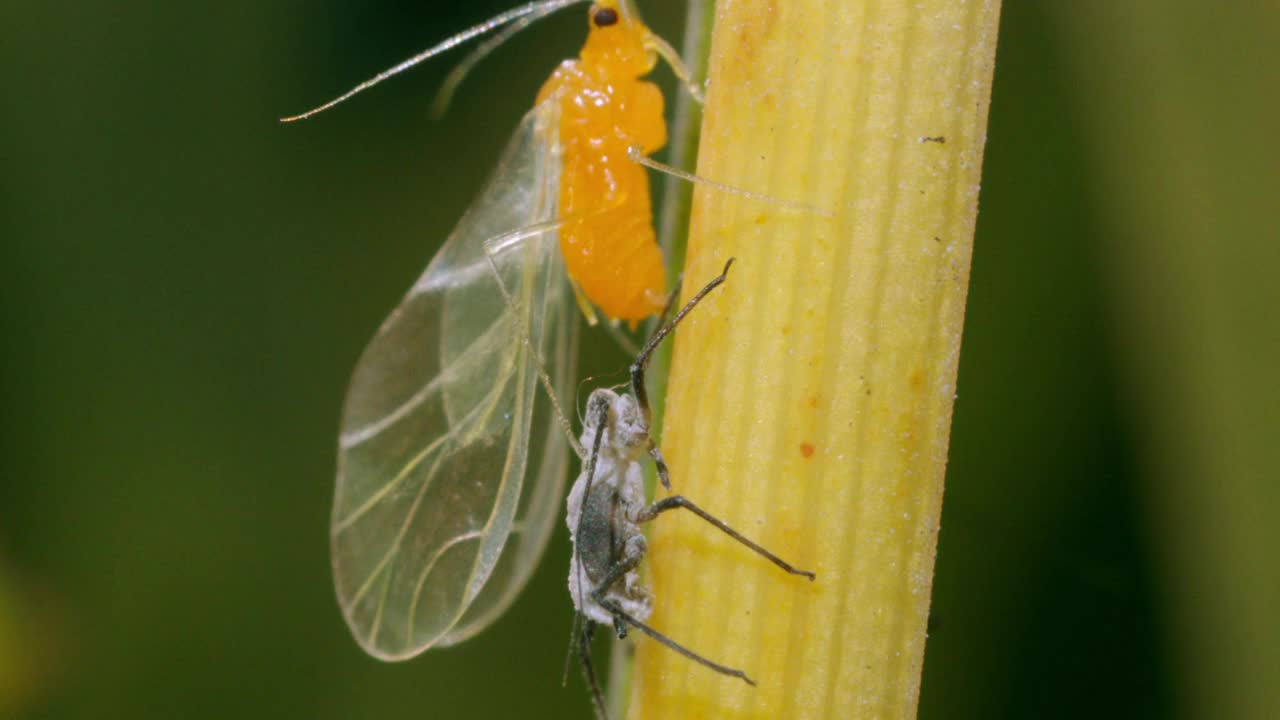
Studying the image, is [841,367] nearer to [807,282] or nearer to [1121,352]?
[807,282]

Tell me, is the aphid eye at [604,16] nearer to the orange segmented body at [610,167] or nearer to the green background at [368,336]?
the orange segmented body at [610,167]

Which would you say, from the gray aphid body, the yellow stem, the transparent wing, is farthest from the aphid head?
the yellow stem

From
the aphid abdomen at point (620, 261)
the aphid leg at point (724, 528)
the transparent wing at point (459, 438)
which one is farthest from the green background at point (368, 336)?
the aphid leg at point (724, 528)

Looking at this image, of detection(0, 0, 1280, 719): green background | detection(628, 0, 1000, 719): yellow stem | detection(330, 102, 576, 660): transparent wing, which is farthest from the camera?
detection(330, 102, 576, 660): transparent wing

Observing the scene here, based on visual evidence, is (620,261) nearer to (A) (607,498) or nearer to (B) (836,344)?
(A) (607,498)

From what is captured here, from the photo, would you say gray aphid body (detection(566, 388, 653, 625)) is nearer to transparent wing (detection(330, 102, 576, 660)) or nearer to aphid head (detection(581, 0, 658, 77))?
transparent wing (detection(330, 102, 576, 660))

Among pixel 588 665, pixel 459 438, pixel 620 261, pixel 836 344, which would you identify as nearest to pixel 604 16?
pixel 620 261

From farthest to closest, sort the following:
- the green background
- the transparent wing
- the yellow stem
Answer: the transparent wing < the green background < the yellow stem
